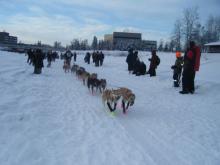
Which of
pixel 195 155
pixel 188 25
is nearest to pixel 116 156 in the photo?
pixel 195 155

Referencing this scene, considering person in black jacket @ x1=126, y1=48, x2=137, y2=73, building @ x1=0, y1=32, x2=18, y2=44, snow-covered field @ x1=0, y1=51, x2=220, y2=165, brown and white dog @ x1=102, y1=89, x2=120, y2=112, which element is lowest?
snow-covered field @ x1=0, y1=51, x2=220, y2=165

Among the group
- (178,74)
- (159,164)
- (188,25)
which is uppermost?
(188,25)

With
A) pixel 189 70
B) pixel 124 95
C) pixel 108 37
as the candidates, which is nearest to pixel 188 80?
pixel 189 70

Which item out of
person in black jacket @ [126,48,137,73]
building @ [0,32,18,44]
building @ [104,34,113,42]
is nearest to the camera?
person in black jacket @ [126,48,137,73]

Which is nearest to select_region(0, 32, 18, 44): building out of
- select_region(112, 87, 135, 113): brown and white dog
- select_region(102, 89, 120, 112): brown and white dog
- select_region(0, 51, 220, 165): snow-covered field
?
select_region(0, 51, 220, 165): snow-covered field

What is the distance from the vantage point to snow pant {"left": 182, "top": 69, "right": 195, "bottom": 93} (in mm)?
12219

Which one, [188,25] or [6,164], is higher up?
[188,25]

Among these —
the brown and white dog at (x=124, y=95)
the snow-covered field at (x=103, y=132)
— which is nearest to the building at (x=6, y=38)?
the snow-covered field at (x=103, y=132)

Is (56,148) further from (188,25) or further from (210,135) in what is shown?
(188,25)

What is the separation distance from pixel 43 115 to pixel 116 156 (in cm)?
311

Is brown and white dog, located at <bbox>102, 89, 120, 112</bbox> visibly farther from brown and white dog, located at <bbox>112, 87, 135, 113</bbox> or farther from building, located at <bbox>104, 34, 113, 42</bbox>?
building, located at <bbox>104, 34, 113, 42</bbox>

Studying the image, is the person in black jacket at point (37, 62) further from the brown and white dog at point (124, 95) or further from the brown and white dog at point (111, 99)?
the brown and white dog at point (124, 95)

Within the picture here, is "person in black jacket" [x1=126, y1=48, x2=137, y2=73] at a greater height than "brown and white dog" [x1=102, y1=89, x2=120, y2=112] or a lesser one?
greater

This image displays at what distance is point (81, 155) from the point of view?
5.35 meters
